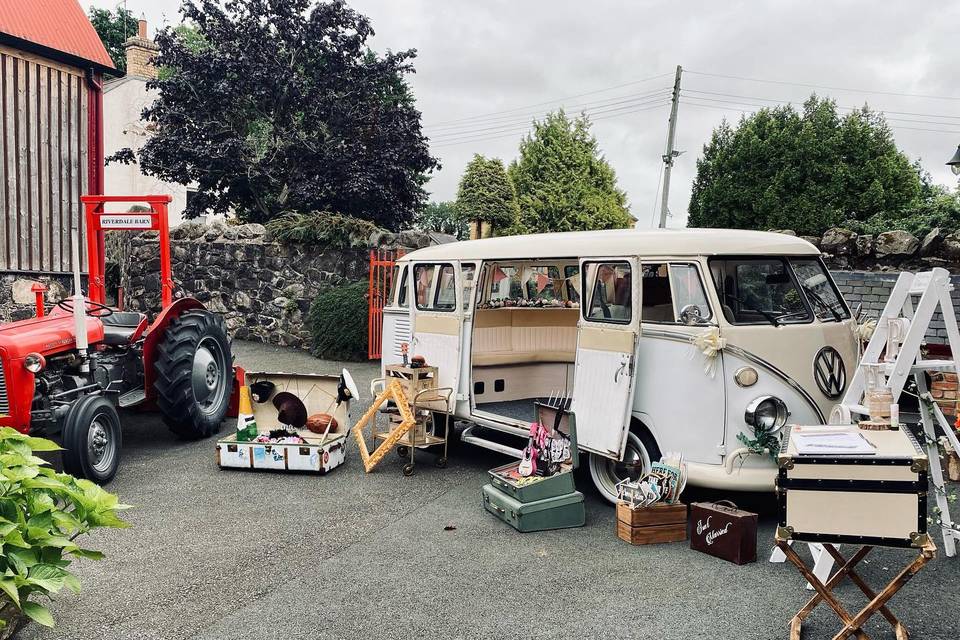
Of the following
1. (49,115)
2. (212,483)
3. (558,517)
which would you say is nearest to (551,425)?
(558,517)

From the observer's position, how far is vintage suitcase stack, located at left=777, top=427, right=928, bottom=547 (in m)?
3.38

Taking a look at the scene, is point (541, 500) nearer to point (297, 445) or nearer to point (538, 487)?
point (538, 487)

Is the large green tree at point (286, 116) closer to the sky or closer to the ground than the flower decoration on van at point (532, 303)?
closer to the sky

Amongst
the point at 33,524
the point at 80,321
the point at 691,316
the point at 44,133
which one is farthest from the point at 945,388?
the point at 44,133

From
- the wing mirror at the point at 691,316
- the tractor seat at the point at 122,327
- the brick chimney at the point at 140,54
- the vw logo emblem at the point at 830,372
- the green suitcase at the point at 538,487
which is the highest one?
the brick chimney at the point at 140,54

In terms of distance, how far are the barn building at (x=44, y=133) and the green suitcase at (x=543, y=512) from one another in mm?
8715

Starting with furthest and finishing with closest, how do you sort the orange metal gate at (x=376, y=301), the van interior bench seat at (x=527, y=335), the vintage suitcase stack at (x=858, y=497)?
the orange metal gate at (x=376, y=301) < the van interior bench seat at (x=527, y=335) < the vintage suitcase stack at (x=858, y=497)

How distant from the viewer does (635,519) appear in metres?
5.07

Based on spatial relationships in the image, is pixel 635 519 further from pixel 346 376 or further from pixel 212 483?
pixel 212 483

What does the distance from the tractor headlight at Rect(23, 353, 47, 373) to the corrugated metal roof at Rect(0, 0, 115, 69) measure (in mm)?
7493

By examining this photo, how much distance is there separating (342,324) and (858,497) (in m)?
10.8

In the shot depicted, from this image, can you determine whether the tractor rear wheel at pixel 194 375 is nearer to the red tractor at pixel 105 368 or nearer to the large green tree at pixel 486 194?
the red tractor at pixel 105 368

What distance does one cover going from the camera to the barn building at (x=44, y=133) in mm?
11414

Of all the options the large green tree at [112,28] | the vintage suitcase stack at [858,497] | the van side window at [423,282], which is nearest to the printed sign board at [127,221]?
the van side window at [423,282]
